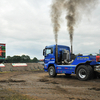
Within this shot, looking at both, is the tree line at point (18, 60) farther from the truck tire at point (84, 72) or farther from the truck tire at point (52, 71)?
the truck tire at point (84, 72)

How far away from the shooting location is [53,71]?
14914 mm

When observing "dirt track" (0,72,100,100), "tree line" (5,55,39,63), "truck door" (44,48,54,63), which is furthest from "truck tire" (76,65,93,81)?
Answer: "tree line" (5,55,39,63)

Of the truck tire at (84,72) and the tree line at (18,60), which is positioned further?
the tree line at (18,60)

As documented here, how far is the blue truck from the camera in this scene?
1225 cm

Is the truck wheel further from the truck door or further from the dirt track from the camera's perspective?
the dirt track

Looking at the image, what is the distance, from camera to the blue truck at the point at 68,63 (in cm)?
1225

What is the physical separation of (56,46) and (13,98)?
30.4ft

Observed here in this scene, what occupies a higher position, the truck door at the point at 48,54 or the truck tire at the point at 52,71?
the truck door at the point at 48,54

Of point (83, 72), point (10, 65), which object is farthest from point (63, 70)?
point (10, 65)

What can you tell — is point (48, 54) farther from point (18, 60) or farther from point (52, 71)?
point (18, 60)

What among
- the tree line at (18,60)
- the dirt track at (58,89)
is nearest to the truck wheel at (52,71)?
the dirt track at (58,89)

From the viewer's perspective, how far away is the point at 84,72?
12359 mm

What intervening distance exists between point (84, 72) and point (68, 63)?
221cm

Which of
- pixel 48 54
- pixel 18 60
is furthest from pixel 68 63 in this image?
pixel 18 60
